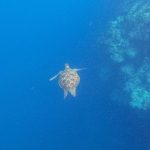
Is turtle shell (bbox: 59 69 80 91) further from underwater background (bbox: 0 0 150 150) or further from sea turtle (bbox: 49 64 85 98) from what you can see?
underwater background (bbox: 0 0 150 150)

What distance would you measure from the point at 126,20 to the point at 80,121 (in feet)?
14.9

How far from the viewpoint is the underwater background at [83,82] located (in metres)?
10.8

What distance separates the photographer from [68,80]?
793 centimetres

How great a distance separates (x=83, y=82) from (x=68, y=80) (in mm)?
5481

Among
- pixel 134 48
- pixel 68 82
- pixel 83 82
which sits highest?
pixel 83 82

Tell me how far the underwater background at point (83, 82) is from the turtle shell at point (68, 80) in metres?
3.06

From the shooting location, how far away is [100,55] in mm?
12234

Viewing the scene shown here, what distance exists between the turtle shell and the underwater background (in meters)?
3.06

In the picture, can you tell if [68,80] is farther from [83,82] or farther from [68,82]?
[83,82]

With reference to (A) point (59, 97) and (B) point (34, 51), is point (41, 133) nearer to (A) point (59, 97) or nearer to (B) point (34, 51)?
(A) point (59, 97)

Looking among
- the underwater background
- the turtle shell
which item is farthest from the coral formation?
the turtle shell

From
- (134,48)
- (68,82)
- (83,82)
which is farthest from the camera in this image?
(83,82)

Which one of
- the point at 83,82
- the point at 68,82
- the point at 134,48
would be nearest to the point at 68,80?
the point at 68,82

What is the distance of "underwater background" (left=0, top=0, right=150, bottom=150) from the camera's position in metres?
10.8
